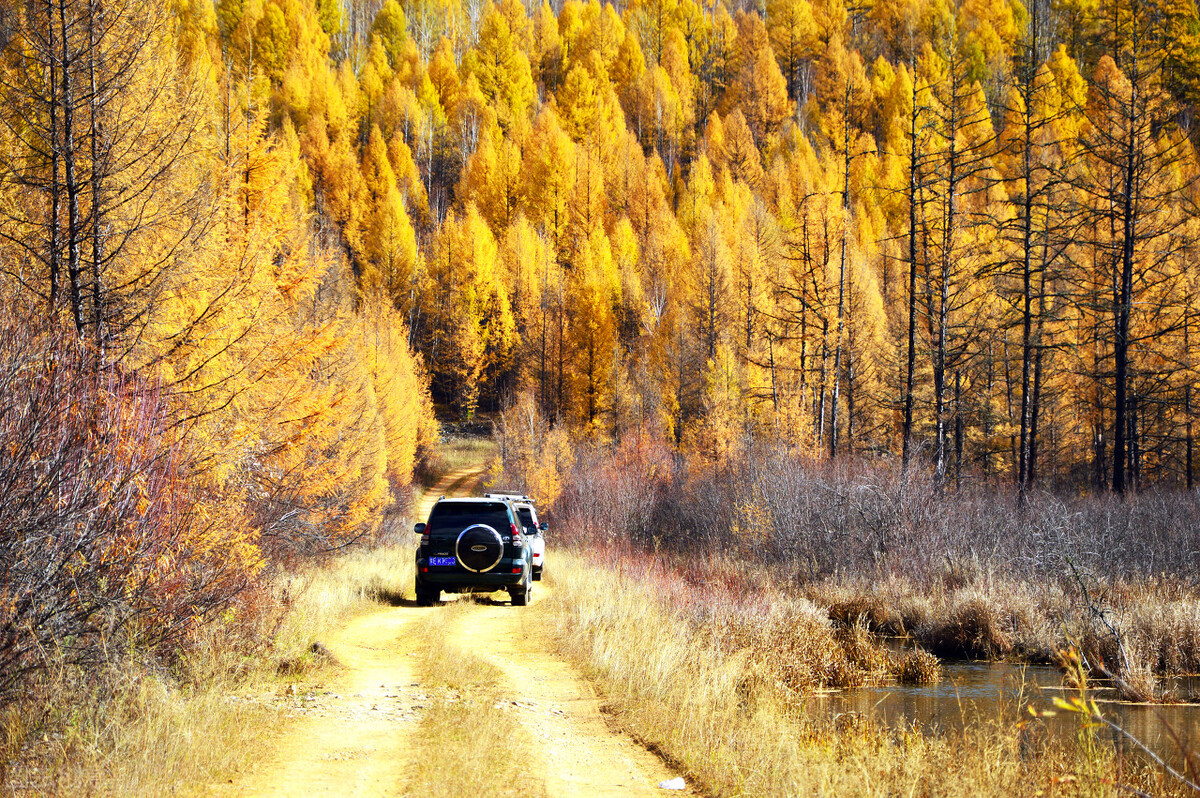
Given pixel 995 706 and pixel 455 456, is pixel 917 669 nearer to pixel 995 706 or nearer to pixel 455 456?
pixel 995 706

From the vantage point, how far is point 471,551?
14750 mm

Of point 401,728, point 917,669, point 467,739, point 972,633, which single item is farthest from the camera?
point 972,633

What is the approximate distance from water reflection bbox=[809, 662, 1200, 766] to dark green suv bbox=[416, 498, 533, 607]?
5.60 m

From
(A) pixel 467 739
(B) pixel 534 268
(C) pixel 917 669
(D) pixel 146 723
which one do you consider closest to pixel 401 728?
(A) pixel 467 739

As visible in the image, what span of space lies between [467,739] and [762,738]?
2.40m

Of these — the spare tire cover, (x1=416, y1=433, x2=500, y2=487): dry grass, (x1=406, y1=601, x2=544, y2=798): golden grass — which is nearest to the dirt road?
(x1=406, y1=601, x2=544, y2=798): golden grass

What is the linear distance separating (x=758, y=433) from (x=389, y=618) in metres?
23.1

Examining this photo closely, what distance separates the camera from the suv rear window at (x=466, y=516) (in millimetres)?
15008

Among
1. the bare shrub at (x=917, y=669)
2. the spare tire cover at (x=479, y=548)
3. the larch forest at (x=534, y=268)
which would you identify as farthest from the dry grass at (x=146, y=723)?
the bare shrub at (x=917, y=669)

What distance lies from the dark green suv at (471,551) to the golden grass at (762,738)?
2081mm

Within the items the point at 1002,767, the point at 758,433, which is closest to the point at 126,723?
the point at 1002,767

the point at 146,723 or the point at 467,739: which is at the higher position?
the point at 146,723

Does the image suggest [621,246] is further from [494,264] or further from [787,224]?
[787,224]

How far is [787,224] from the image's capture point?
5734 centimetres
